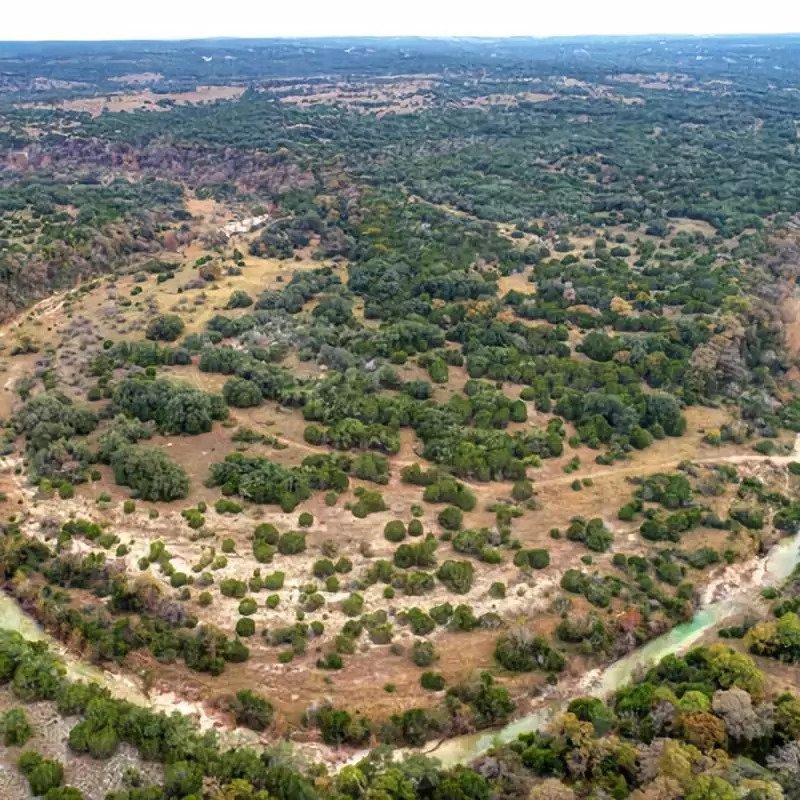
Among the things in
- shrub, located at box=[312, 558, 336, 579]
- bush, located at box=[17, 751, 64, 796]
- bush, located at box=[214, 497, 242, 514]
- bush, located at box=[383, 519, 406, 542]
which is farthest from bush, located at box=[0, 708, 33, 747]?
bush, located at box=[383, 519, 406, 542]

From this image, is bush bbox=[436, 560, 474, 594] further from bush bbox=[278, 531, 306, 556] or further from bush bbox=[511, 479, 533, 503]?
bush bbox=[511, 479, 533, 503]

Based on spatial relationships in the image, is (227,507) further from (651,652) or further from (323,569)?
(651,652)

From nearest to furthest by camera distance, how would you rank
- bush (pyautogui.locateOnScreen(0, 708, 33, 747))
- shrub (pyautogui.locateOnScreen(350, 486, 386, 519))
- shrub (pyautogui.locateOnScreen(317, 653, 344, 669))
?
bush (pyautogui.locateOnScreen(0, 708, 33, 747)) < shrub (pyautogui.locateOnScreen(317, 653, 344, 669)) < shrub (pyautogui.locateOnScreen(350, 486, 386, 519))

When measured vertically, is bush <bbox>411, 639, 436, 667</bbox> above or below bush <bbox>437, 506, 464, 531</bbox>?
below

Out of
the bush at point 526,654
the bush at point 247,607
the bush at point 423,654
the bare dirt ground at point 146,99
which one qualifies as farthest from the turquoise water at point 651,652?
the bare dirt ground at point 146,99

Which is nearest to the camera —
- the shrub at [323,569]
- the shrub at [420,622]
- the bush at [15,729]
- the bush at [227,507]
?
the bush at [15,729]

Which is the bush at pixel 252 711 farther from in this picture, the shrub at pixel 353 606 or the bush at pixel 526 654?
the bush at pixel 526 654

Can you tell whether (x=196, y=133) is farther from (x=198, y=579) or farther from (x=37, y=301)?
(x=198, y=579)

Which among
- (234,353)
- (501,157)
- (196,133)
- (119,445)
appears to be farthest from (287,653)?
(196,133)
